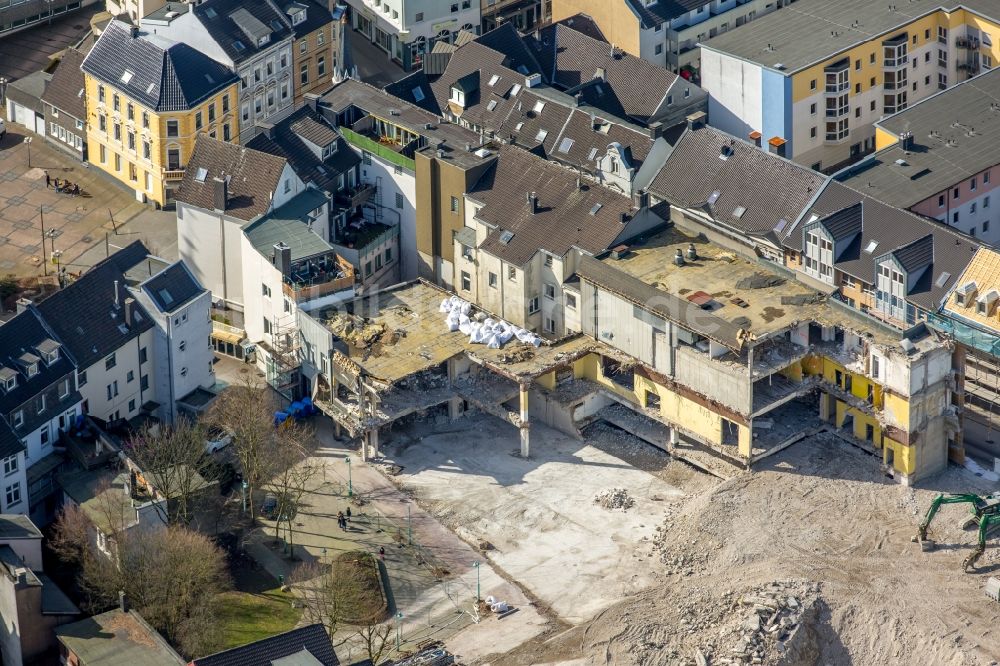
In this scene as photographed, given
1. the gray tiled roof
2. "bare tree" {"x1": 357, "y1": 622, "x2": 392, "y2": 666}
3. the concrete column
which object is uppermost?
the gray tiled roof

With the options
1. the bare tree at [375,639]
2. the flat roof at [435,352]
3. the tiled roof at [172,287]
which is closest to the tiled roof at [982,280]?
the flat roof at [435,352]

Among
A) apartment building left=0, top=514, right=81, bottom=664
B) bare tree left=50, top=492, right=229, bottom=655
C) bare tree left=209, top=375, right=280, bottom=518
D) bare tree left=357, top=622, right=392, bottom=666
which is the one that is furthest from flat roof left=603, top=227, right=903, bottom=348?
apartment building left=0, top=514, right=81, bottom=664

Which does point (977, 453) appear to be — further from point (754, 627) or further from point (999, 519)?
point (754, 627)

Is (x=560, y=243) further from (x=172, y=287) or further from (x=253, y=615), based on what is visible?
(x=253, y=615)

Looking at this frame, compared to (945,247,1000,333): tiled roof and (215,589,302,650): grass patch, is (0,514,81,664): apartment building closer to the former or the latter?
(215,589,302,650): grass patch

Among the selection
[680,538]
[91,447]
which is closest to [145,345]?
[91,447]

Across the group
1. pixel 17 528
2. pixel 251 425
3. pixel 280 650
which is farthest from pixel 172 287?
pixel 280 650
